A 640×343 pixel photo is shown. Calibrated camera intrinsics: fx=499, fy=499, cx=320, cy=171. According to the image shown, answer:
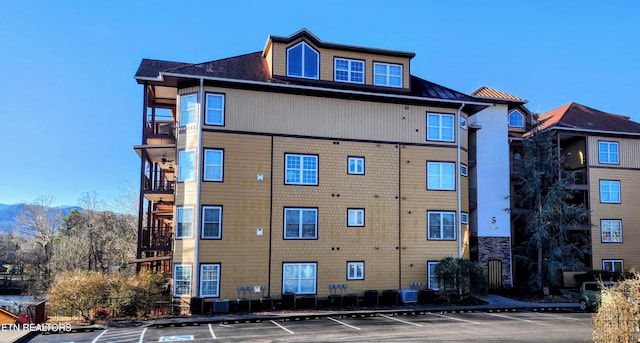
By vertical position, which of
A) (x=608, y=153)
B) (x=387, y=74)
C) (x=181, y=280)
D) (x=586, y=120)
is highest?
(x=387, y=74)

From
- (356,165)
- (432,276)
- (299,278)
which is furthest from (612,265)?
(299,278)

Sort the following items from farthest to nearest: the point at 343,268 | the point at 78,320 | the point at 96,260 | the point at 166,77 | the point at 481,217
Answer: the point at 96,260
the point at 481,217
the point at 343,268
the point at 166,77
the point at 78,320

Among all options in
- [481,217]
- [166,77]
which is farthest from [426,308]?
[166,77]

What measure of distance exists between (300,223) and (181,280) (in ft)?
Result: 20.0

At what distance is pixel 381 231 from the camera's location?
2547cm

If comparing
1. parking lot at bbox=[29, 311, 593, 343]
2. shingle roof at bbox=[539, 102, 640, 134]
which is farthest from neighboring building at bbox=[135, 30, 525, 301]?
shingle roof at bbox=[539, 102, 640, 134]

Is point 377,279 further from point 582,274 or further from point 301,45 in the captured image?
point 582,274

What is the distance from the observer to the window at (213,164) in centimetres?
2320

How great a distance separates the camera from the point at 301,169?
24672mm

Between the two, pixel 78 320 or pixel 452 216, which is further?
pixel 452 216

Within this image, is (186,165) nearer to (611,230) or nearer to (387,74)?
(387,74)

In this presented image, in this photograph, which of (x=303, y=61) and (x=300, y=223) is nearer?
(x=300, y=223)

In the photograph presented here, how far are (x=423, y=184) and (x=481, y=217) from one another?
19.0 ft

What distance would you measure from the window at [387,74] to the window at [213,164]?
9113 mm
